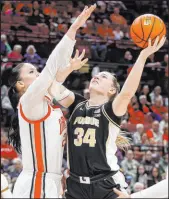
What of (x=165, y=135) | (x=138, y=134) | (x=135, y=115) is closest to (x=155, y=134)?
(x=165, y=135)

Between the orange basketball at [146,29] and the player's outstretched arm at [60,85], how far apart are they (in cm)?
54

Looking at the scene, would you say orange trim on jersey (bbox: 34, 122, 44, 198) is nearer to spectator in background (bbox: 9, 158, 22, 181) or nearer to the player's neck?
the player's neck

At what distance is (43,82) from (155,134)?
9.79 meters

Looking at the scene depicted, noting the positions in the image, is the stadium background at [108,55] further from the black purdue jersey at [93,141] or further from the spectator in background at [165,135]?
the black purdue jersey at [93,141]

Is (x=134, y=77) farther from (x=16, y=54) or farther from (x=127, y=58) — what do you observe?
(x=127, y=58)

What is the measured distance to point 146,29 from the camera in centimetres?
513

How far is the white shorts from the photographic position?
16.1 ft

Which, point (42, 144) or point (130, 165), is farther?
point (130, 165)

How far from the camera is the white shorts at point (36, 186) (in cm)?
490

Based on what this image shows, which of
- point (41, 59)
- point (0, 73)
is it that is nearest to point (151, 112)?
point (41, 59)

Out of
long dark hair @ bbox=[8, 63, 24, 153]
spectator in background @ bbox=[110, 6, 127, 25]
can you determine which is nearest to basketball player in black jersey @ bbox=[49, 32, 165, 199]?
long dark hair @ bbox=[8, 63, 24, 153]

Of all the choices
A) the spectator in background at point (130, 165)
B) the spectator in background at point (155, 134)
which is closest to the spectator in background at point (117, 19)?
the spectator in background at point (155, 134)

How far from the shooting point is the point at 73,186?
16.6 ft

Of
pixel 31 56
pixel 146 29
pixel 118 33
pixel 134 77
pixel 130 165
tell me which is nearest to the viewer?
pixel 134 77
